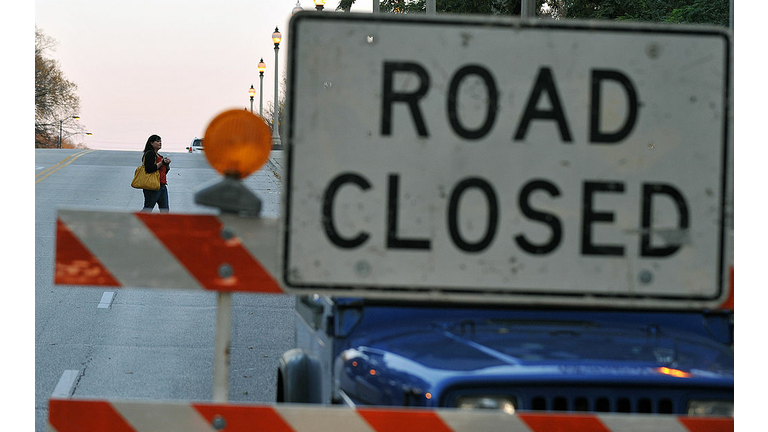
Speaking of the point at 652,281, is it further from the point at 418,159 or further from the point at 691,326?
the point at 691,326

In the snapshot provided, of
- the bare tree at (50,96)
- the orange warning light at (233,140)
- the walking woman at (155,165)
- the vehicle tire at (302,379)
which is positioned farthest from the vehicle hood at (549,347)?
the bare tree at (50,96)

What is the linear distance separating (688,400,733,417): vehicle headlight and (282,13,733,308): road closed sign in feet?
2.56

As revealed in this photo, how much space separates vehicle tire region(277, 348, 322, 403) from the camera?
420 centimetres

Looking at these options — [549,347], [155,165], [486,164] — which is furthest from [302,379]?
[155,165]

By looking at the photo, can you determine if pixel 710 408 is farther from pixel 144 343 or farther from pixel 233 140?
pixel 144 343

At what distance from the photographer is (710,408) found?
3.29m

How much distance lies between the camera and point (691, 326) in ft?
13.6

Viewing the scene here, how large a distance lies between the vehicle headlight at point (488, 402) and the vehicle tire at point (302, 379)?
1.06 metres

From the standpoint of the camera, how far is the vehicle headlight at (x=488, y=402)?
10.6 ft

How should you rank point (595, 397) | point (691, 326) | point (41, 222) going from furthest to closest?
point (41, 222) < point (691, 326) < point (595, 397)

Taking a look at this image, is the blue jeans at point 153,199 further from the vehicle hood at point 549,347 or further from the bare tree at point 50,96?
the bare tree at point 50,96

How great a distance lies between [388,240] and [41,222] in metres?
19.2

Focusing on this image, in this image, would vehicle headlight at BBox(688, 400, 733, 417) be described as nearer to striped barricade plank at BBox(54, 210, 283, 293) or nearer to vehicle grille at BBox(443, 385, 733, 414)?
vehicle grille at BBox(443, 385, 733, 414)

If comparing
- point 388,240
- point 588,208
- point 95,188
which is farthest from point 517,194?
point 95,188
